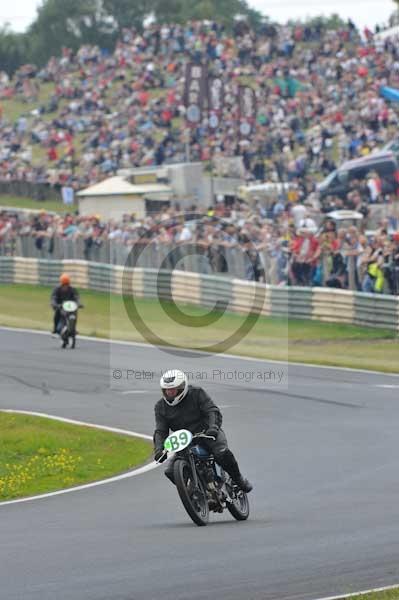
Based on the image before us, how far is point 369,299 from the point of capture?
27391 mm

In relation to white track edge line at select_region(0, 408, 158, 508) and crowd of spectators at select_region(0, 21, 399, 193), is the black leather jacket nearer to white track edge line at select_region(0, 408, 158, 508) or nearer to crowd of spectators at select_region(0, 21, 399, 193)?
white track edge line at select_region(0, 408, 158, 508)

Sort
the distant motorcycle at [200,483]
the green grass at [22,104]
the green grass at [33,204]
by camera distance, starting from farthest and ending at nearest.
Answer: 1. the green grass at [22,104]
2. the green grass at [33,204]
3. the distant motorcycle at [200,483]

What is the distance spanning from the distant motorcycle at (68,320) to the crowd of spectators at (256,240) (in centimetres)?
529

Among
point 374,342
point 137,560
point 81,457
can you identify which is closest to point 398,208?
point 374,342

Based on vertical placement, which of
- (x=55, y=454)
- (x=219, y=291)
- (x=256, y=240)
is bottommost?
(x=55, y=454)

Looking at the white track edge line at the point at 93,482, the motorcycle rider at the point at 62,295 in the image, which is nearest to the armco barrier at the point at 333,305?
the motorcycle rider at the point at 62,295

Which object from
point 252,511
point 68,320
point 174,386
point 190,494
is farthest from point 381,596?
point 68,320

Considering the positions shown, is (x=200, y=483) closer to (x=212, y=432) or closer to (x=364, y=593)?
(x=212, y=432)

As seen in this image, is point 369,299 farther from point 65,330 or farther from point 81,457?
point 81,457

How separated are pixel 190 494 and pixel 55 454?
5275 millimetres

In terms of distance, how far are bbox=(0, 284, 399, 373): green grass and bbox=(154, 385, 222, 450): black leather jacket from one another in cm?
1187

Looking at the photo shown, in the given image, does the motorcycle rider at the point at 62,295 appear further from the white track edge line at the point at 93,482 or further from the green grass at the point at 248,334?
the white track edge line at the point at 93,482

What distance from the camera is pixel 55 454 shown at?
16141 mm

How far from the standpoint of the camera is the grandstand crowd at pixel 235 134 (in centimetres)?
2977
